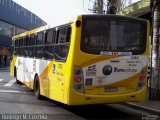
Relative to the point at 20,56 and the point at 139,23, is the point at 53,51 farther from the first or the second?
the point at 20,56

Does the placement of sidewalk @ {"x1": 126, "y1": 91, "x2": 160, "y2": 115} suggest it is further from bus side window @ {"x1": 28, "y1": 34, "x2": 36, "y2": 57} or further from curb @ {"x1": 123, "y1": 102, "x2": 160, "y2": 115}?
bus side window @ {"x1": 28, "y1": 34, "x2": 36, "y2": 57}

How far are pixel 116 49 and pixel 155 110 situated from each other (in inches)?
98.8

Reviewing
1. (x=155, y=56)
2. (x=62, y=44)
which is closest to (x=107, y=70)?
(x=62, y=44)

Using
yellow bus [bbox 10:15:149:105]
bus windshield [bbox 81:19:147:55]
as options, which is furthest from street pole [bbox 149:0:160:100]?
bus windshield [bbox 81:19:147:55]

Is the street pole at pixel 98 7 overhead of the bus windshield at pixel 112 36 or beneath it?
overhead

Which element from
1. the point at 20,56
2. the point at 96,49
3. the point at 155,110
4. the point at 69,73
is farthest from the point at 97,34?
the point at 20,56

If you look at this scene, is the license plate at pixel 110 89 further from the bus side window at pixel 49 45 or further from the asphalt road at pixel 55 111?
the bus side window at pixel 49 45

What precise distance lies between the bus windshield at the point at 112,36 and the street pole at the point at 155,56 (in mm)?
3493

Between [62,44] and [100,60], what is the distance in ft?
4.65

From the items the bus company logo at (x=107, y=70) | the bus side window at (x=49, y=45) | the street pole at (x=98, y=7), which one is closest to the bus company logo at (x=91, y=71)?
the bus company logo at (x=107, y=70)

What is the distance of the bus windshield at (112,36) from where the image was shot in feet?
36.2

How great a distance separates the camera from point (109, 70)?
36.9ft

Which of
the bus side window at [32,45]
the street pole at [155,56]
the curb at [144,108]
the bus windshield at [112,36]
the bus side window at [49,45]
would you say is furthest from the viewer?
the bus side window at [32,45]

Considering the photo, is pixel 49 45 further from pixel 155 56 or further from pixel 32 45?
pixel 155 56
